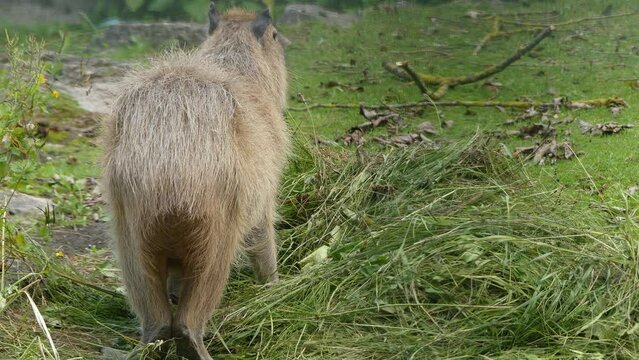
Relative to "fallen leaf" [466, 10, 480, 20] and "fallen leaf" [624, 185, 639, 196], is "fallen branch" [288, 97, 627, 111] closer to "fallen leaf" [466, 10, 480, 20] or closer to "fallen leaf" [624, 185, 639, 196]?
"fallen leaf" [624, 185, 639, 196]

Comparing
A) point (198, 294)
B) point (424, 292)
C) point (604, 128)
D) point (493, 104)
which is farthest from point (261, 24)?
point (493, 104)

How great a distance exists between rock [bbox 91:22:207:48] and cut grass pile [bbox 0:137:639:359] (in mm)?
6288

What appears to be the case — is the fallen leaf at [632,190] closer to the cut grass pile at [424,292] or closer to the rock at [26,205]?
the cut grass pile at [424,292]

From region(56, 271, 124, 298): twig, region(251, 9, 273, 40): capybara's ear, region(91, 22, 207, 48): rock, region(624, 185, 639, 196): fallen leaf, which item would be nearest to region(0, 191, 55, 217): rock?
region(56, 271, 124, 298): twig

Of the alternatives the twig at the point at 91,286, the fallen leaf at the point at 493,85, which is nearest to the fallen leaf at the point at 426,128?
the fallen leaf at the point at 493,85

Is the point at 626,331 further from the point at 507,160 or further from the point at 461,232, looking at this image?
the point at 507,160

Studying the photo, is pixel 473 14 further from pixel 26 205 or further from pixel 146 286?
pixel 146 286

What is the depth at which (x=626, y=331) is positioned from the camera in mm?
3805

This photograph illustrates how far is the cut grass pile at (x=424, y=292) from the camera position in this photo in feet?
12.9

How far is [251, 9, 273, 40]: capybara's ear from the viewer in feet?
18.7

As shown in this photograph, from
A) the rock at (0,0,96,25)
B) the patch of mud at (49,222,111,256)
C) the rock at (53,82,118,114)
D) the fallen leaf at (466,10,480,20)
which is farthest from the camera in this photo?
the fallen leaf at (466,10,480,20)

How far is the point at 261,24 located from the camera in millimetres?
5715

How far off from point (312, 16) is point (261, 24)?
6822 millimetres

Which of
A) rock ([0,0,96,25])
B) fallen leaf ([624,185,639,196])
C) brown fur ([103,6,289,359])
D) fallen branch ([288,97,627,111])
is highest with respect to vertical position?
brown fur ([103,6,289,359])
